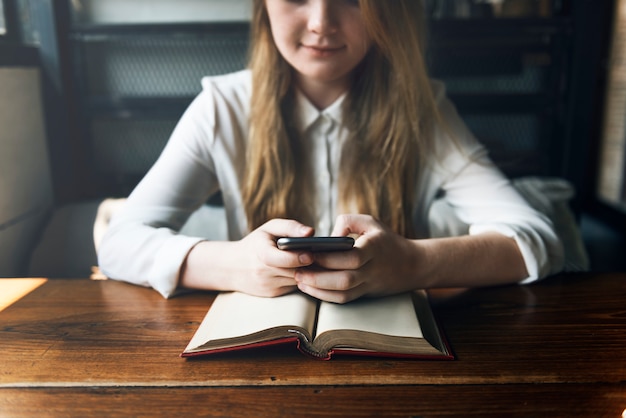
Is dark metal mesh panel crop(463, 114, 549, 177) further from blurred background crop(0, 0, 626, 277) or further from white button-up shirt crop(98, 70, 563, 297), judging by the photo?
white button-up shirt crop(98, 70, 563, 297)

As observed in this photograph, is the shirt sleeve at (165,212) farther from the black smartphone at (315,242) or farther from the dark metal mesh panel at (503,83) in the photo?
the dark metal mesh panel at (503,83)

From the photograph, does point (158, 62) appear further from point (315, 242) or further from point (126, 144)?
point (315, 242)

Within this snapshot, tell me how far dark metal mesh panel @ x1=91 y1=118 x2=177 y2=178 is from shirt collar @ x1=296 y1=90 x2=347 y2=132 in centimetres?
80

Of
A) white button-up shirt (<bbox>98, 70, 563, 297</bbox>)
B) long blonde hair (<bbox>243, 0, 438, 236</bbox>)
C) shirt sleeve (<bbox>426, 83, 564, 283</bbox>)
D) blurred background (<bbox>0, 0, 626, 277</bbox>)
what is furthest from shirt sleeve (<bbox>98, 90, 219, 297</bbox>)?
blurred background (<bbox>0, 0, 626, 277</bbox>)

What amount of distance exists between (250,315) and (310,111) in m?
0.62

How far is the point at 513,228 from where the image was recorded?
108 centimetres

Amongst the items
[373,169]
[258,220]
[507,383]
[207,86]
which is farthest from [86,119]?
[507,383]

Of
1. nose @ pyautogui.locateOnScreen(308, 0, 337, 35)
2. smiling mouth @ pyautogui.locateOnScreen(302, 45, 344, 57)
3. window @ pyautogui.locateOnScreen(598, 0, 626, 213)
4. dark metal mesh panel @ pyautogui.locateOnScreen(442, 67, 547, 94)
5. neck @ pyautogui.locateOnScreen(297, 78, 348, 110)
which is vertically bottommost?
window @ pyautogui.locateOnScreen(598, 0, 626, 213)

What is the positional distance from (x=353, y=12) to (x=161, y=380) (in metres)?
0.81

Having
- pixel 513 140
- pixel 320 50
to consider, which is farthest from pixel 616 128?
pixel 320 50

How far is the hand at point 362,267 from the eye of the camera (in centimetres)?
85

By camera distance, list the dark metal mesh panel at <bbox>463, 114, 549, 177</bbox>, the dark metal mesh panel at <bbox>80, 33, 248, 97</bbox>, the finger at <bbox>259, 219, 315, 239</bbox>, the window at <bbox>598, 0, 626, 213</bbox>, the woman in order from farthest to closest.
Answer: the window at <bbox>598, 0, 626, 213</bbox> < the dark metal mesh panel at <bbox>463, 114, 549, 177</bbox> < the dark metal mesh panel at <bbox>80, 33, 248, 97</bbox> < the woman < the finger at <bbox>259, 219, 315, 239</bbox>

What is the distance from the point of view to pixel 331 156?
1.33 meters

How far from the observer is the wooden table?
2.12 ft
